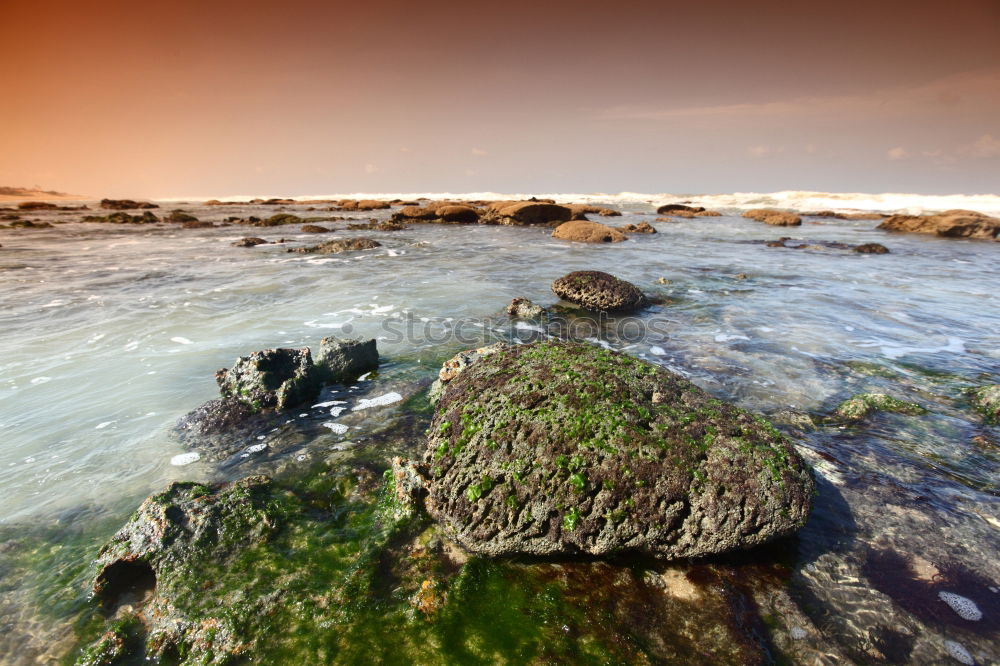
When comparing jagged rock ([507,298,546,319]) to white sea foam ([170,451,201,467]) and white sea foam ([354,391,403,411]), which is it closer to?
white sea foam ([354,391,403,411])

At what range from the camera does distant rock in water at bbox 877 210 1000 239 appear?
2227 cm

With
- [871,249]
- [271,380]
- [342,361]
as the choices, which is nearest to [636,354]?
[342,361]

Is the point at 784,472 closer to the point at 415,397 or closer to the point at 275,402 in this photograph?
the point at 415,397

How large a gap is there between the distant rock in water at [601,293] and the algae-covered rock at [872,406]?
13.8ft

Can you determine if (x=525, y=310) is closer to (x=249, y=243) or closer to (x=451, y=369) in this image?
(x=451, y=369)

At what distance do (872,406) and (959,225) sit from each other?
28328mm

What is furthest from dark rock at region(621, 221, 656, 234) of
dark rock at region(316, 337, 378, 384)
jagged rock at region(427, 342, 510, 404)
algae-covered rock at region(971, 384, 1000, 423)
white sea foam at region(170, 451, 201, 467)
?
white sea foam at region(170, 451, 201, 467)

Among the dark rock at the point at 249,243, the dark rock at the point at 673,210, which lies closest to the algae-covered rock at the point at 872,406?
the dark rock at the point at 249,243

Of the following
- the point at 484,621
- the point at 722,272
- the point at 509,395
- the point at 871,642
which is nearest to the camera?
the point at 871,642

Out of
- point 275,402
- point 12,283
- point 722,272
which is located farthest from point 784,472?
point 12,283

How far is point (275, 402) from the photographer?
4.65 meters

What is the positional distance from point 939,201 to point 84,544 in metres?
60.2

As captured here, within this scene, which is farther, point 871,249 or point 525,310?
point 871,249

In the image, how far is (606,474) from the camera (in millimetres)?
2781
